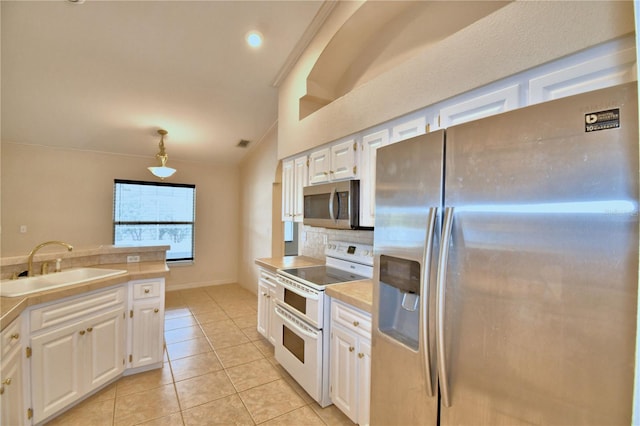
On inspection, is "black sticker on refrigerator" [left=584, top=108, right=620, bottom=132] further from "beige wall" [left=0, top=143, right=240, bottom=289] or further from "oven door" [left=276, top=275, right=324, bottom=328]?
"beige wall" [left=0, top=143, right=240, bottom=289]

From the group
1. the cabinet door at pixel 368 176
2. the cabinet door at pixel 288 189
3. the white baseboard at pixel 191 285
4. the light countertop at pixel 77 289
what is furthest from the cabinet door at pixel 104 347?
the white baseboard at pixel 191 285

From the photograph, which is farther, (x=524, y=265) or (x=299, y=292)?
(x=299, y=292)

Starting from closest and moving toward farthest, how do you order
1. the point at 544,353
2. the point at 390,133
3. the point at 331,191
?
the point at 544,353 → the point at 390,133 → the point at 331,191

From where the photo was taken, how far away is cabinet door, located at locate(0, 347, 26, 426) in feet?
5.06

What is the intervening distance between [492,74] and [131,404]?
3.32 m

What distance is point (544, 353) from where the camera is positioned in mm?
848

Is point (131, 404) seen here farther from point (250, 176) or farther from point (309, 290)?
point (250, 176)

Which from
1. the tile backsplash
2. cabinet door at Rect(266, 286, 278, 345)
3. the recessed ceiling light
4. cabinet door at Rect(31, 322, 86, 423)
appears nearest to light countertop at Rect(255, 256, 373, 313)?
cabinet door at Rect(266, 286, 278, 345)

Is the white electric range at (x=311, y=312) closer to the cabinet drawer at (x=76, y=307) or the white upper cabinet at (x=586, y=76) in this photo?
the cabinet drawer at (x=76, y=307)

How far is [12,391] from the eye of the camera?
64.4 inches

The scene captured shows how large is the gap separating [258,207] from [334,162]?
2852 millimetres

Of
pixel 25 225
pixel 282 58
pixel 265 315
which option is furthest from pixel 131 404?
pixel 25 225

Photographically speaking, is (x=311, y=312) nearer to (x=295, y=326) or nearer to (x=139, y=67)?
(x=295, y=326)

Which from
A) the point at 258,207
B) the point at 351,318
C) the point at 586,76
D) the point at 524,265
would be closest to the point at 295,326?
the point at 351,318
